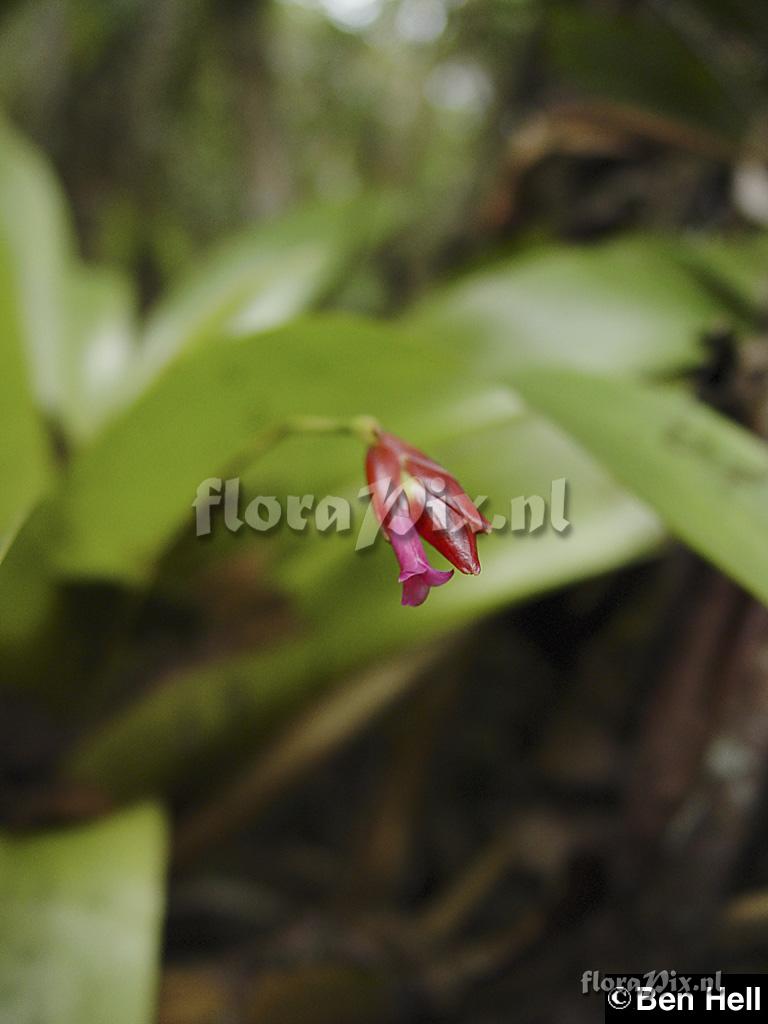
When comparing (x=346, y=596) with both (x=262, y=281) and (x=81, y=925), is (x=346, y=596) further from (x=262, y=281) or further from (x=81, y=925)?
Answer: (x=262, y=281)

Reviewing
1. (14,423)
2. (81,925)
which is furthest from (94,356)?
(81,925)

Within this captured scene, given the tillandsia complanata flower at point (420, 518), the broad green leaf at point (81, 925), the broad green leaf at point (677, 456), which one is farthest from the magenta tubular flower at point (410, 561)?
the broad green leaf at point (81, 925)

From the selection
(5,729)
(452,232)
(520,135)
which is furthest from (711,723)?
(452,232)

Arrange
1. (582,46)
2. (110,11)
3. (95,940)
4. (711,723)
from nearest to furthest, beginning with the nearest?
1. (95,940)
2. (711,723)
3. (582,46)
4. (110,11)

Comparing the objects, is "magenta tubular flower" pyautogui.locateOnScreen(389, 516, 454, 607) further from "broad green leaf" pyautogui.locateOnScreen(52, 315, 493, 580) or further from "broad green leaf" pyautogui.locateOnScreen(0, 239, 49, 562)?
"broad green leaf" pyautogui.locateOnScreen(0, 239, 49, 562)

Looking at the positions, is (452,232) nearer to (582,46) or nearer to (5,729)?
(582,46)

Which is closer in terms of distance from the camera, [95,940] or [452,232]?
[95,940]

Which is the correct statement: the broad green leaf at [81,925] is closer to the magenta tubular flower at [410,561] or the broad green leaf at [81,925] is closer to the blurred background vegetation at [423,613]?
the blurred background vegetation at [423,613]

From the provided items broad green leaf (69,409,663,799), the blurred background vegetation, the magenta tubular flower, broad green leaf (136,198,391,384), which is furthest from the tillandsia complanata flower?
broad green leaf (136,198,391,384)
